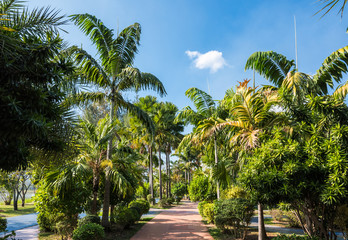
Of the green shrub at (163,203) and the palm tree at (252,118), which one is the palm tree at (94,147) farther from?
the green shrub at (163,203)

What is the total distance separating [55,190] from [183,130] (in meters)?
21.6

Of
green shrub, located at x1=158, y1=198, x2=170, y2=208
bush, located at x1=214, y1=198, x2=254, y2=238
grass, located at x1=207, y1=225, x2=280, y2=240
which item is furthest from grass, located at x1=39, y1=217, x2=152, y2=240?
green shrub, located at x1=158, y1=198, x2=170, y2=208

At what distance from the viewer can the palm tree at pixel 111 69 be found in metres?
10.5

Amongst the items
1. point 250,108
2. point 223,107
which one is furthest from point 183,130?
point 250,108

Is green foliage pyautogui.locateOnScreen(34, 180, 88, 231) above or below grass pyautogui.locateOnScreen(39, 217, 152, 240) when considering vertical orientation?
above

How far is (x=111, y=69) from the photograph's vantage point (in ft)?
36.3

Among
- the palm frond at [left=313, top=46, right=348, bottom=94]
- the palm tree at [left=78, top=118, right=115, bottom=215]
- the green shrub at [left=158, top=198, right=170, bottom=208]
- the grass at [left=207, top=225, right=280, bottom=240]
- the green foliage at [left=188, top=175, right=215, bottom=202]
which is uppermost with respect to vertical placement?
the palm frond at [left=313, top=46, right=348, bottom=94]

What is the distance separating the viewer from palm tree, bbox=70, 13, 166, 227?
1048 cm

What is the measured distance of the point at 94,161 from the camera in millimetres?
10445

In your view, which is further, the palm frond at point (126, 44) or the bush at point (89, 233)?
the palm frond at point (126, 44)

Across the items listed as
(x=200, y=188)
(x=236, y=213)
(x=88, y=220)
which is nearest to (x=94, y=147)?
(x=88, y=220)

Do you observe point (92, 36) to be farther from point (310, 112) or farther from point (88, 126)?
point (310, 112)

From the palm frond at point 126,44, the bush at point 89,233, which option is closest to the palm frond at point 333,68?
the palm frond at point 126,44

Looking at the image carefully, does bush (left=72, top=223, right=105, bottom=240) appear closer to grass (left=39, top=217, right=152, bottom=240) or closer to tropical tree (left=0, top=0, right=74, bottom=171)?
grass (left=39, top=217, right=152, bottom=240)
